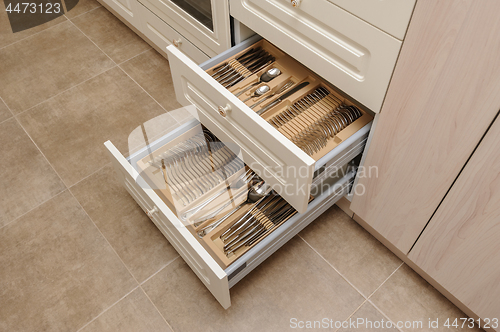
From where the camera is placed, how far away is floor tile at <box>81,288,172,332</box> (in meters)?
1.28

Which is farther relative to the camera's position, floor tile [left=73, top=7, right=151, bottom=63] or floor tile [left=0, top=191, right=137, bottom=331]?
floor tile [left=73, top=7, right=151, bottom=63]

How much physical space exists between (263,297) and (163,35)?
119 cm

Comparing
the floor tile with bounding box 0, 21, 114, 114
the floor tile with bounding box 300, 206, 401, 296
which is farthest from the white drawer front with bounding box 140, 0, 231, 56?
the floor tile with bounding box 300, 206, 401, 296

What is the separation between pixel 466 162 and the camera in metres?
0.92

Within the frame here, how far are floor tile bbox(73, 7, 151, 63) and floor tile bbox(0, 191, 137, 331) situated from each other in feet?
3.01

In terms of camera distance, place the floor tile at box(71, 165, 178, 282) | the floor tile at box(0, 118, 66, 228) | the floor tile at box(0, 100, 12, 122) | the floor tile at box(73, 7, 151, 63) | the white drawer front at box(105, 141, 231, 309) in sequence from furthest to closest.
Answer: the floor tile at box(73, 7, 151, 63)
the floor tile at box(0, 100, 12, 122)
the floor tile at box(0, 118, 66, 228)
the floor tile at box(71, 165, 178, 282)
the white drawer front at box(105, 141, 231, 309)

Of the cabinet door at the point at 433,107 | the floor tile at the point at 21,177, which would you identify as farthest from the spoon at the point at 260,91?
the floor tile at the point at 21,177

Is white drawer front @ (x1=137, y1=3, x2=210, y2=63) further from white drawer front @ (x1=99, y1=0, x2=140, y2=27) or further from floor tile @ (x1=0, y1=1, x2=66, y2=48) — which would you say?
floor tile @ (x1=0, y1=1, x2=66, y2=48)

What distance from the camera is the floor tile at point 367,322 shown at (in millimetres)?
1279

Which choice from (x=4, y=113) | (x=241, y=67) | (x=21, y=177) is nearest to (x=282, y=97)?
(x=241, y=67)

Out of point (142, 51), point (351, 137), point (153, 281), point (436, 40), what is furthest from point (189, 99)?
point (142, 51)

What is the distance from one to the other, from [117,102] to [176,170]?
75cm

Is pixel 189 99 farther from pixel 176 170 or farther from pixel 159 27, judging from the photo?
pixel 159 27

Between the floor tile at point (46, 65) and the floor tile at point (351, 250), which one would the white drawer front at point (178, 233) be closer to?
the floor tile at point (351, 250)
